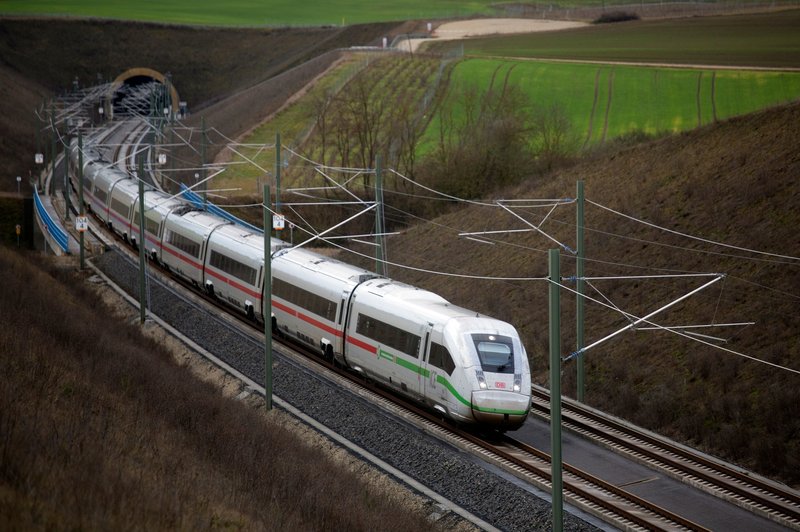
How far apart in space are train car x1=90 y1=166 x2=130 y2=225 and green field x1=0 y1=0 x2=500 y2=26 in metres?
77.0

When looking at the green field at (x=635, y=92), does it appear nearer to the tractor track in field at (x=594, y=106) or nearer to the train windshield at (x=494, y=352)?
the tractor track in field at (x=594, y=106)

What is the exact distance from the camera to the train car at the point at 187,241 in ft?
135

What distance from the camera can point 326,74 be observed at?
91188 mm

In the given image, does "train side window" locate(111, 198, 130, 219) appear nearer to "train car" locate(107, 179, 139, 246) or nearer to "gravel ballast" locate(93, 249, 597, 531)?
"train car" locate(107, 179, 139, 246)

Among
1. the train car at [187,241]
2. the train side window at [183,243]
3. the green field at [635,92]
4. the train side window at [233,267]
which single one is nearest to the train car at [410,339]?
the train side window at [233,267]

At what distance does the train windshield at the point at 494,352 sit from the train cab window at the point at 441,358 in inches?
28.2

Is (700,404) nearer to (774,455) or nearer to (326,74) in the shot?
(774,455)

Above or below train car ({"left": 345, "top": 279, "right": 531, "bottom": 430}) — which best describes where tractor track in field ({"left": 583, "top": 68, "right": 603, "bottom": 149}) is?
above

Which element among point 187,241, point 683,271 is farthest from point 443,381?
point 187,241

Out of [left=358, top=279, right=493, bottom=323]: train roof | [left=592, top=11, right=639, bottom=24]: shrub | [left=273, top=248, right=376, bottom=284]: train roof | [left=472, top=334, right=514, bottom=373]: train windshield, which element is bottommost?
[left=472, top=334, right=514, bottom=373]: train windshield

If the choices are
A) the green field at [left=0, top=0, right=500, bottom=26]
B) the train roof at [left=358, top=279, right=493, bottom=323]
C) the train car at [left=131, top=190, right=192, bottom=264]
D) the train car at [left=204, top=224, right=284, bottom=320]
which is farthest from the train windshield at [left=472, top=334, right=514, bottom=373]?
the green field at [left=0, top=0, right=500, bottom=26]

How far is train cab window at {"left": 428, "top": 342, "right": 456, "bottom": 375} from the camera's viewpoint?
24.2 meters

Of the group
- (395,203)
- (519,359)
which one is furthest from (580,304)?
(395,203)

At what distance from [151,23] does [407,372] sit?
128 metres
